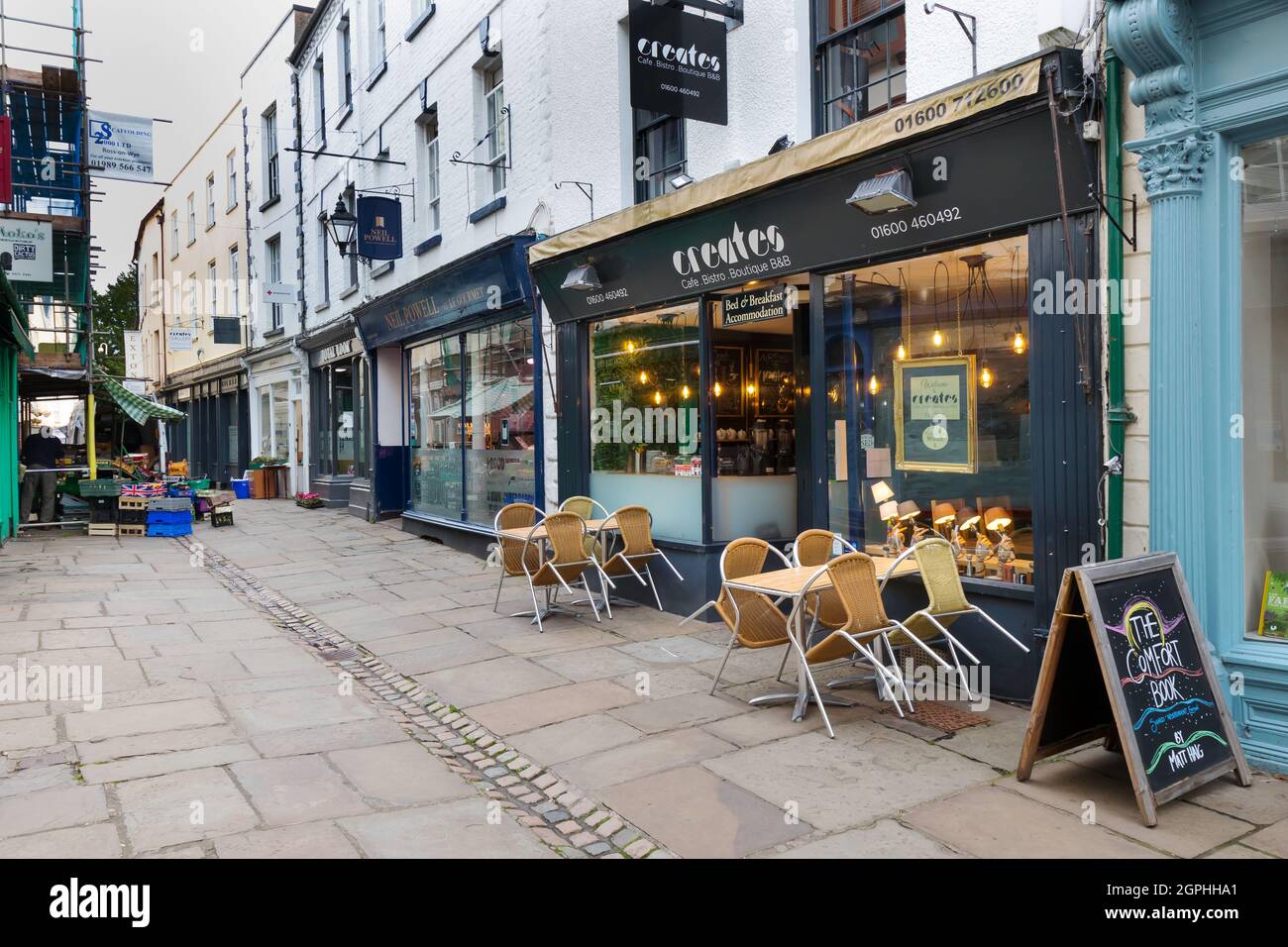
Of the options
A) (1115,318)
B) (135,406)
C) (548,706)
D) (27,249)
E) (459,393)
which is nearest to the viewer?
(1115,318)

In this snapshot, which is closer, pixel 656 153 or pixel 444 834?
pixel 444 834

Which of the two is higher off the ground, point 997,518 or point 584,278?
point 584,278

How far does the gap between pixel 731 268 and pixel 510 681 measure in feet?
13.1

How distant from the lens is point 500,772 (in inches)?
193

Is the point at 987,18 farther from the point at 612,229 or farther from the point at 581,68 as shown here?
the point at 581,68

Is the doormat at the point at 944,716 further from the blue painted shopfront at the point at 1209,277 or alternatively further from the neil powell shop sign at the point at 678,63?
the neil powell shop sign at the point at 678,63

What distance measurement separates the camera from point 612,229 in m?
9.23

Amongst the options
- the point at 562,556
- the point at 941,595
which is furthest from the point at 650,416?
the point at 941,595

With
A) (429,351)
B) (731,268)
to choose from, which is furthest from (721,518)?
(429,351)

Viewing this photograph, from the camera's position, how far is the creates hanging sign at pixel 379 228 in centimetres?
1392

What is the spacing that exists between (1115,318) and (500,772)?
413cm

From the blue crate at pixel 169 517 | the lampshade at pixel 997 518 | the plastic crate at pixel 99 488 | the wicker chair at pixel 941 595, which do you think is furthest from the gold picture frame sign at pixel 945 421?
the plastic crate at pixel 99 488

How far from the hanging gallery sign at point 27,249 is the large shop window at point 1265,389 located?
15098mm

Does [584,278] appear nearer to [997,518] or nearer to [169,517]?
[997,518]
